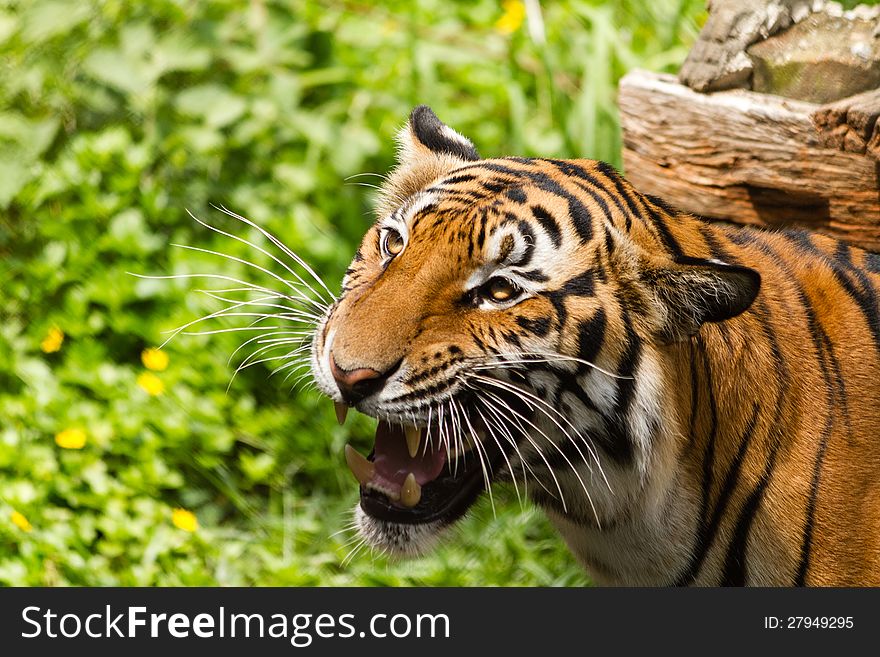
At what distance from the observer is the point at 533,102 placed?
16.2ft

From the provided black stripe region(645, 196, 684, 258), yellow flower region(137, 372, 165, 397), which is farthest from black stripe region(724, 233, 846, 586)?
yellow flower region(137, 372, 165, 397)

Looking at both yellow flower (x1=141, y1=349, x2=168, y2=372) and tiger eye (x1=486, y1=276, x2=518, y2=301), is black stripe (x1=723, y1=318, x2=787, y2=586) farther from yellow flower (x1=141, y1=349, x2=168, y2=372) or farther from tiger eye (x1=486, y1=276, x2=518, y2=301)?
yellow flower (x1=141, y1=349, x2=168, y2=372)

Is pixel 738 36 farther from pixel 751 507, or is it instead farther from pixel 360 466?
pixel 360 466

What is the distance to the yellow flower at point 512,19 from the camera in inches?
198

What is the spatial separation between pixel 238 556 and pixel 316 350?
1.46 m

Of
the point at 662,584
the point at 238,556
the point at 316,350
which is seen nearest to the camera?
the point at 316,350

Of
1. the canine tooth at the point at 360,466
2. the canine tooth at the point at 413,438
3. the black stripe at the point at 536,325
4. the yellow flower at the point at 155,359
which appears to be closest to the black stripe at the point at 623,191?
the black stripe at the point at 536,325

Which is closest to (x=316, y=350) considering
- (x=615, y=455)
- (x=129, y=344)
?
(x=615, y=455)

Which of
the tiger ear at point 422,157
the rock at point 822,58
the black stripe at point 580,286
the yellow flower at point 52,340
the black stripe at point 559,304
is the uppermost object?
the rock at point 822,58

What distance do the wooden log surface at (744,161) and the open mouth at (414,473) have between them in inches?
43.7

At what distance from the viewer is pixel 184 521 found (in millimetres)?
3393

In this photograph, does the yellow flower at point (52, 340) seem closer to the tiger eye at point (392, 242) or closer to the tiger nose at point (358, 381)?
the tiger eye at point (392, 242)

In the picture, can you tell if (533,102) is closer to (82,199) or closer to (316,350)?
(82,199)

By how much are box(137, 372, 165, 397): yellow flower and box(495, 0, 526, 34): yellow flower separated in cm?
228
